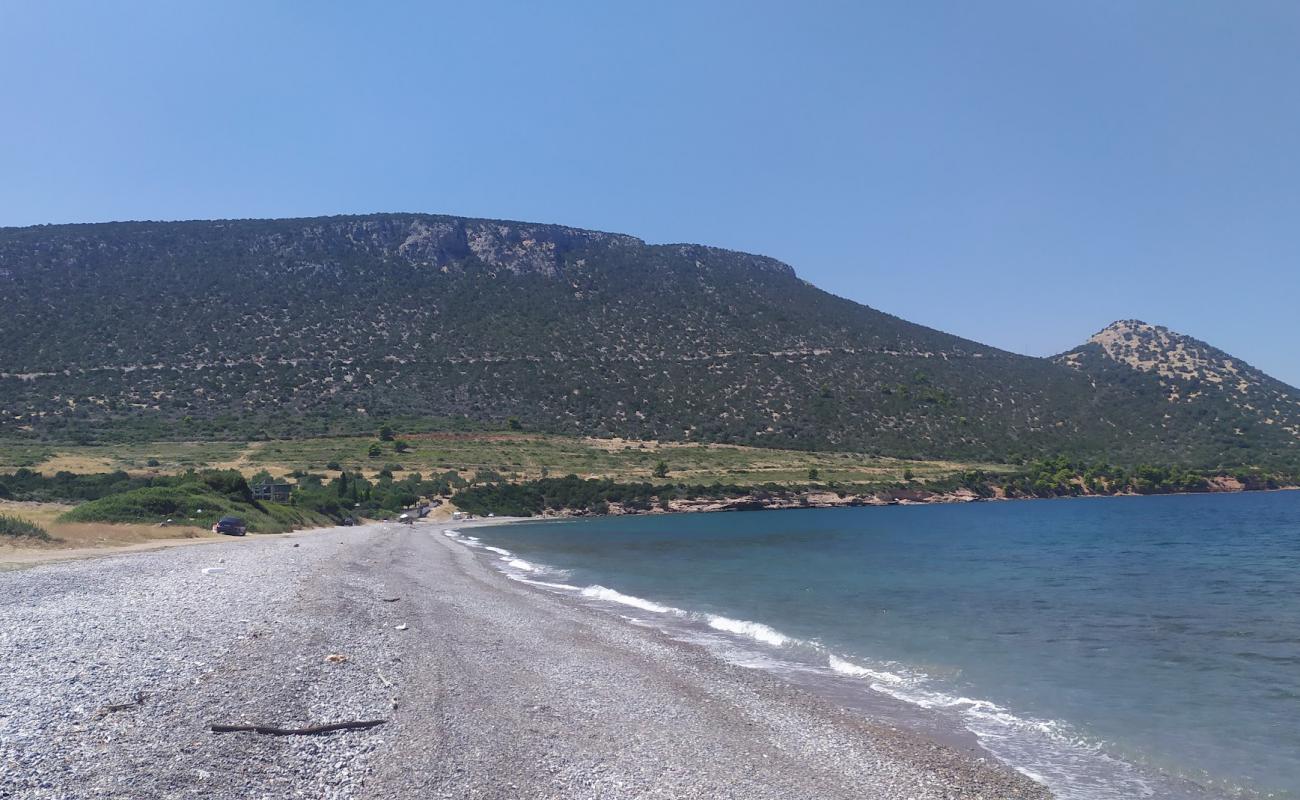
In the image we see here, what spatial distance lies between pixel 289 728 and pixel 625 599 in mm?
14535

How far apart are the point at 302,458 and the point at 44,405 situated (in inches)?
936

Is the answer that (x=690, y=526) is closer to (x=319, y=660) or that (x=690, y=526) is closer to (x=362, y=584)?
(x=362, y=584)

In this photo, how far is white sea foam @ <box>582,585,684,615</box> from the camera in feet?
66.8

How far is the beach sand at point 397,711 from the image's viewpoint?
7152 millimetres

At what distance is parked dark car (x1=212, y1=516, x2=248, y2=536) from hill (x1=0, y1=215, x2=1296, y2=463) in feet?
132

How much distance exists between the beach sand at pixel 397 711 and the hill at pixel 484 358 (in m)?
65.1

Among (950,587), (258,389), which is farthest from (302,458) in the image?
(950,587)

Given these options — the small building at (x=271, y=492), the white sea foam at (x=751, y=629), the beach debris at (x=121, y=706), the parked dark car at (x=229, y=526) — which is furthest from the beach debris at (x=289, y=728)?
the small building at (x=271, y=492)

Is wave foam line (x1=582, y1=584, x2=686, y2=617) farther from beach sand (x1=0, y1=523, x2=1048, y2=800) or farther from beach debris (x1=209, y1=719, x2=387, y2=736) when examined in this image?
beach debris (x1=209, y1=719, x2=387, y2=736)

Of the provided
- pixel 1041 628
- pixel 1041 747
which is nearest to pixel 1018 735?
pixel 1041 747

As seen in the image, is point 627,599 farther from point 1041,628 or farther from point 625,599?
point 1041,628

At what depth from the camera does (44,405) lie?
69.6m

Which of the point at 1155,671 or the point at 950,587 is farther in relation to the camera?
the point at 950,587

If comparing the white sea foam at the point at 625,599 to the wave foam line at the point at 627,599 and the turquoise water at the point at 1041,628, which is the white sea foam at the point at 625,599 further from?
the turquoise water at the point at 1041,628
